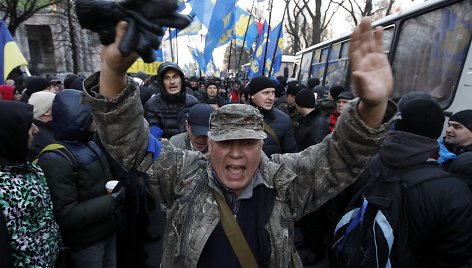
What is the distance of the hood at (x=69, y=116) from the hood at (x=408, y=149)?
6.56ft

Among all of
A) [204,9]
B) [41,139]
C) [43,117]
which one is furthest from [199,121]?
[204,9]

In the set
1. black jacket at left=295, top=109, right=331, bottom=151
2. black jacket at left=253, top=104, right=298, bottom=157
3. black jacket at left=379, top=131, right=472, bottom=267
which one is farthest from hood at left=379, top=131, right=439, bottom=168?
Result: black jacket at left=295, top=109, right=331, bottom=151

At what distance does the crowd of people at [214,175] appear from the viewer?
1.33 m

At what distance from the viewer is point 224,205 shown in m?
1.54

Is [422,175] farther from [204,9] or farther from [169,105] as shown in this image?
[204,9]

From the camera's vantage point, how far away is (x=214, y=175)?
159cm

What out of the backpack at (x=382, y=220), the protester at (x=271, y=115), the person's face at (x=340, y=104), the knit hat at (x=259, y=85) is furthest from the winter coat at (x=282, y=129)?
the backpack at (x=382, y=220)

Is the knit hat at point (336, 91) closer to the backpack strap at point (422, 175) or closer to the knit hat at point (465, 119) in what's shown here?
the knit hat at point (465, 119)

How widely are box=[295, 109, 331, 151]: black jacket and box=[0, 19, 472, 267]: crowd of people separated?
145 cm

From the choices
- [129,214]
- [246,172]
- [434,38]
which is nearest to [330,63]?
[434,38]

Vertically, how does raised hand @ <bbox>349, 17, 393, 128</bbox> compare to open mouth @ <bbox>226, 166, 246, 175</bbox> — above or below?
above

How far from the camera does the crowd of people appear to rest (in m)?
1.33

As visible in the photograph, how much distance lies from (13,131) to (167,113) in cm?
223

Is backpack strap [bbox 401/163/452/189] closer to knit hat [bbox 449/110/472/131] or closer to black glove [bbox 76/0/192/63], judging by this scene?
knit hat [bbox 449/110/472/131]
